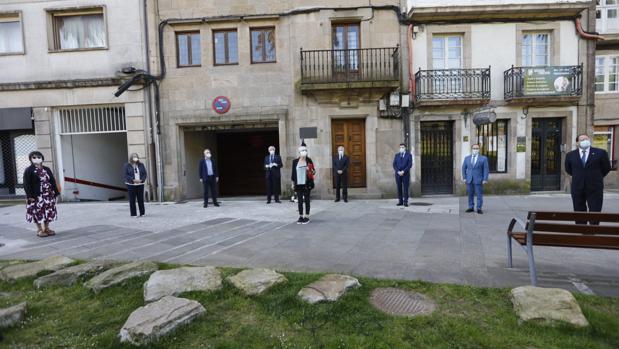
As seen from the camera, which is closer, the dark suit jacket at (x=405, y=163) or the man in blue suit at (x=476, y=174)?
the man in blue suit at (x=476, y=174)

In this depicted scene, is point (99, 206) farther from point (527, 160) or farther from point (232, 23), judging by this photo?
point (527, 160)

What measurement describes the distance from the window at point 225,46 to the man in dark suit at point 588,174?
10.8 meters

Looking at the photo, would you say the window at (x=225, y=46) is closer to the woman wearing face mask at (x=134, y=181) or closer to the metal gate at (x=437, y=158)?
the woman wearing face mask at (x=134, y=181)

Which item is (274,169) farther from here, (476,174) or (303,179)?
(476,174)

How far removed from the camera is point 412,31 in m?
12.9

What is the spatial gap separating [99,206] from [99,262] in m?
8.64

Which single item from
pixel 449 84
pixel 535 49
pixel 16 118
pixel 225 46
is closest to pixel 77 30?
pixel 16 118

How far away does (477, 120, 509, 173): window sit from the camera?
44.2ft

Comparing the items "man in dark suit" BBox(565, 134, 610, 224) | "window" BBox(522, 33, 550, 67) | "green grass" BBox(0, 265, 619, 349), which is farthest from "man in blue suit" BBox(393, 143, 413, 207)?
"green grass" BBox(0, 265, 619, 349)

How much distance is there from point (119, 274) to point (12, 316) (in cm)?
108

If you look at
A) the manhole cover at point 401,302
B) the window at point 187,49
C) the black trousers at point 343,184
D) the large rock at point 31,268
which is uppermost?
the window at point 187,49

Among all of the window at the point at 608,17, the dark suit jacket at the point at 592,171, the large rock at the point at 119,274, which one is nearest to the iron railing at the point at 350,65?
the dark suit jacket at the point at 592,171

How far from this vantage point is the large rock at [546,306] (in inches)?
119

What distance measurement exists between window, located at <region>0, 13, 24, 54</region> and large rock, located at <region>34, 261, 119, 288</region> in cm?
1339
